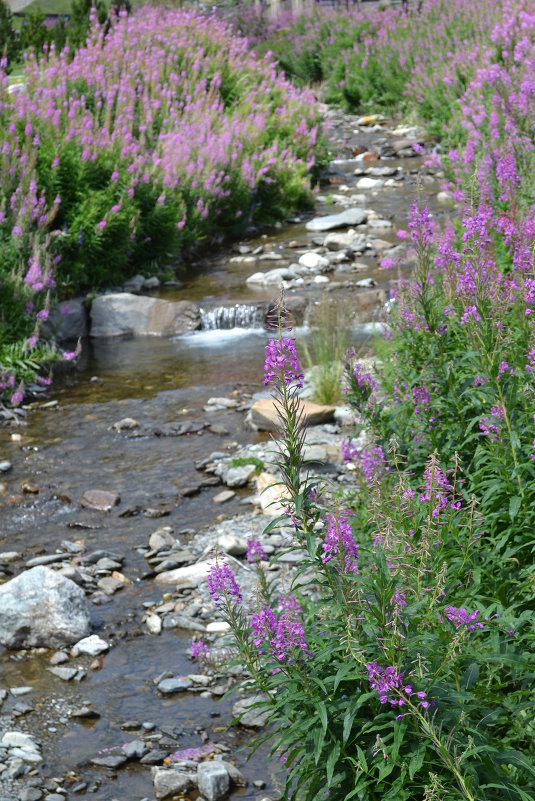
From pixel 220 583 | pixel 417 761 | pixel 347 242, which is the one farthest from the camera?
pixel 347 242

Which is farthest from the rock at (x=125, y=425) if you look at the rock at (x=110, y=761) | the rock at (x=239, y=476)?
the rock at (x=110, y=761)

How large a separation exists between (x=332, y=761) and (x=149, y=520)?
13.9ft

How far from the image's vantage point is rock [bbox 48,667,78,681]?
5097 mm

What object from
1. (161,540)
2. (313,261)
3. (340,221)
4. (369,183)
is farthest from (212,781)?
(369,183)

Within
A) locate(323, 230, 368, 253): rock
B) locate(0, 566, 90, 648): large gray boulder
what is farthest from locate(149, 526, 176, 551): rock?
locate(323, 230, 368, 253): rock

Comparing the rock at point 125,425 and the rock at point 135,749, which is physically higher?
the rock at point 135,749

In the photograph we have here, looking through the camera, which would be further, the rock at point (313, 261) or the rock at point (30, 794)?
the rock at point (313, 261)

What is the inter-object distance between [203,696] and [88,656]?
0.74 metres

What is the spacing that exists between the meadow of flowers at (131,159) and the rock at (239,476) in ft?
9.33

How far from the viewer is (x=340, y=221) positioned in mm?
14328

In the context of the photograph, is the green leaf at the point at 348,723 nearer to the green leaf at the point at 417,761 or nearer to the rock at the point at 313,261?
the green leaf at the point at 417,761

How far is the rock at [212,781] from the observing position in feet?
13.3

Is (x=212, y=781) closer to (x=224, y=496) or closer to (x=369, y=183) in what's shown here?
(x=224, y=496)

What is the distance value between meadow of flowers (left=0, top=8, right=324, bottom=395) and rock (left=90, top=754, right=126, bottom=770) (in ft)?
17.7
